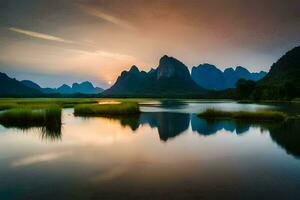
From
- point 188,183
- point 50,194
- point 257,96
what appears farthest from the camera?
point 257,96

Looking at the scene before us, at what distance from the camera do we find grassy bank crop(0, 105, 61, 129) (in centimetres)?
3097

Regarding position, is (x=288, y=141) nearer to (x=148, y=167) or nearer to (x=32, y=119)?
(x=148, y=167)

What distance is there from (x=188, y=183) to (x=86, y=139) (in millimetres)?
14384

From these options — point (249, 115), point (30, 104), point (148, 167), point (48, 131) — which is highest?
point (30, 104)

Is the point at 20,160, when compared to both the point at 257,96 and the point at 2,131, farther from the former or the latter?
the point at 257,96

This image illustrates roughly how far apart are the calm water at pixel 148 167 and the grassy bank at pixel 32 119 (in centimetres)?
589

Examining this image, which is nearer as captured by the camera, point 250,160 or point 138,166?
point 138,166

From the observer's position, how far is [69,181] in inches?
447

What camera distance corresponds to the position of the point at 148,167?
1395 cm

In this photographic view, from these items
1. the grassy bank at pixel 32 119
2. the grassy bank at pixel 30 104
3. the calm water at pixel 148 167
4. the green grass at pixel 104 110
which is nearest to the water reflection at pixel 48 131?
the calm water at pixel 148 167

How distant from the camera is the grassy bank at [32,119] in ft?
102

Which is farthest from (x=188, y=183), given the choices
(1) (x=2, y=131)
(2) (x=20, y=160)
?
(1) (x=2, y=131)

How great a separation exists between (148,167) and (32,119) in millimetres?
21917

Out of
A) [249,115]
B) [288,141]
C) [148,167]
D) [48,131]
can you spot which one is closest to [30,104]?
[48,131]
